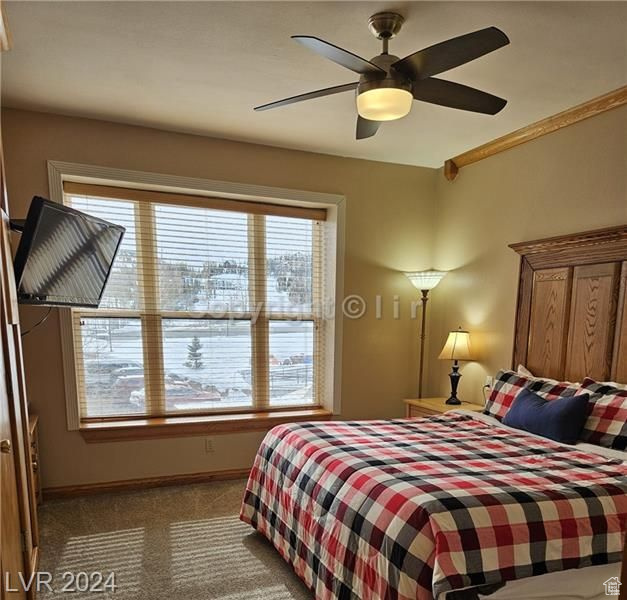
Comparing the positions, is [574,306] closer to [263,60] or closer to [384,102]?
[384,102]

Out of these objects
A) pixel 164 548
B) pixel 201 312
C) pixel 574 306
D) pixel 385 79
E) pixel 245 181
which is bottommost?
pixel 164 548

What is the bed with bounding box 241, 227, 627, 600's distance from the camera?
57.6 inches

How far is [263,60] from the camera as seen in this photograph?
7.36 feet

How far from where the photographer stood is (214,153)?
132 inches

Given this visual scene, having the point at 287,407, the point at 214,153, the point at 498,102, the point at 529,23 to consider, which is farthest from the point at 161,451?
the point at 529,23

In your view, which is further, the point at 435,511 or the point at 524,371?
the point at 524,371

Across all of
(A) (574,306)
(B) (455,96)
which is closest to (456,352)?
(A) (574,306)

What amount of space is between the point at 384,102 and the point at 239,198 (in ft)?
6.56

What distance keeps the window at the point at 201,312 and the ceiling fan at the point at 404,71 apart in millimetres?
1783

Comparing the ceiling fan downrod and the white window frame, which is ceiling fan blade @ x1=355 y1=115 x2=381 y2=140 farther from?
the white window frame

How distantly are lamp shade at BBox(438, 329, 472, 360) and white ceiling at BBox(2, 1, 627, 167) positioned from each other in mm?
1607

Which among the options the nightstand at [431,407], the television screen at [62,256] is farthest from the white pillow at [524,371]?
the television screen at [62,256]

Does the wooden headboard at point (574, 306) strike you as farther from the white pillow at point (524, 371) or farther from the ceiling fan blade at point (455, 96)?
the ceiling fan blade at point (455, 96)

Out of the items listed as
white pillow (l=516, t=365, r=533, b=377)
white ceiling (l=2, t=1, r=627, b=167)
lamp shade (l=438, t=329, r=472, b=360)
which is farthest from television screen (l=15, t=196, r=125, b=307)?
white pillow (l=516, t=365, r=533, b=377)
